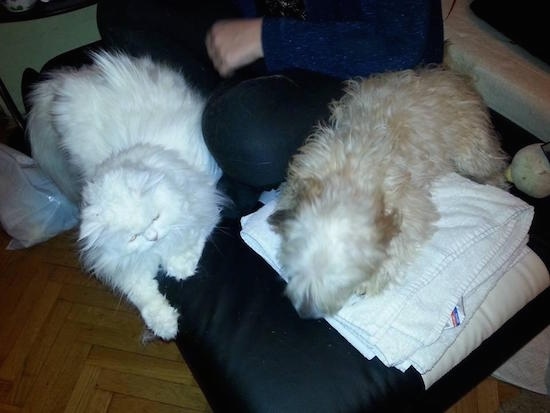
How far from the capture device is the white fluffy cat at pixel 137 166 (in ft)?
2.91

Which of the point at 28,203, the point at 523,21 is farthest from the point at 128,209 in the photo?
the point at 523,21

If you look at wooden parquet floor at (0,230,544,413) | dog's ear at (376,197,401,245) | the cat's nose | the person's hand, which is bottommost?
wooden parquet floor at (0,230,544,413)

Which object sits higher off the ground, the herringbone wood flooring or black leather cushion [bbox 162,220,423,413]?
black leather cushion [bbox 162,220,423,413]

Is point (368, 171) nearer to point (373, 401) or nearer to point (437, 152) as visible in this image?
point (437, 152)

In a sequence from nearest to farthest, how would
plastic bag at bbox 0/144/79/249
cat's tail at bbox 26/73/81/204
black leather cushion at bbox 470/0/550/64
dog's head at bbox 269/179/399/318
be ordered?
1. dog's head at bbox 269/179/399/318
2. cat's tail at bbox 26/73/81/204
3. black leather cushion at bbox 470/0/550/64
4. plastic bag at bbox 0/144/79/249

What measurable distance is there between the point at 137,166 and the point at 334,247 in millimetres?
475

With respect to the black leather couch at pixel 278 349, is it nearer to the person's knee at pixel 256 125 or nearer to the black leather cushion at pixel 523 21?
the person's knee at pixel 256 125

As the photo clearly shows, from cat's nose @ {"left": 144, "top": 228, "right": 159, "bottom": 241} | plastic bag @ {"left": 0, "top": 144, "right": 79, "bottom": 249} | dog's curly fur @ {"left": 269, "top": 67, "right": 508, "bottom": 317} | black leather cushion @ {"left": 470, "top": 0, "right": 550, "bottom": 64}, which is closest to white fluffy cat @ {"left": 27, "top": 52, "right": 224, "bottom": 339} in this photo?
cat's nose @ {"left": 144, "top": 228, "right": 159, "bottom": 241}

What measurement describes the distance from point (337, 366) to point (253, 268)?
0.30m

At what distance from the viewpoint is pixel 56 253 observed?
69.1 inches

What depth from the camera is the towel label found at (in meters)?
0.90

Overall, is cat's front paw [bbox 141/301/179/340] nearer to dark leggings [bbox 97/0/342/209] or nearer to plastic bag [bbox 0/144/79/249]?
dark leggings [bbox 97/0/342/209]

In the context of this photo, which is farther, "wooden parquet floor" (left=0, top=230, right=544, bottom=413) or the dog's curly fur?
"wooden parquet floor" (left=0, top=230, right=544, bottom=413)

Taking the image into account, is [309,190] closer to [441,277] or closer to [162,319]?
[441,277]
